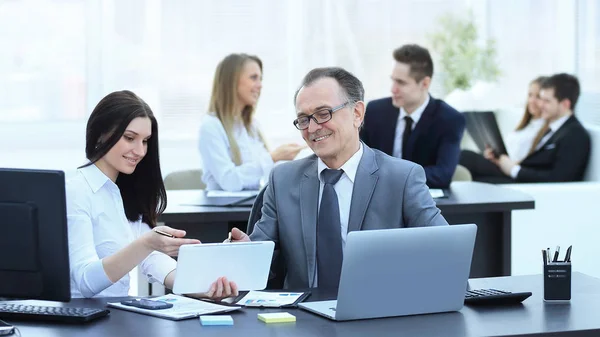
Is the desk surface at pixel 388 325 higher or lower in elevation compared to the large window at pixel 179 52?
lower

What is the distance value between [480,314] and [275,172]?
3.13ft

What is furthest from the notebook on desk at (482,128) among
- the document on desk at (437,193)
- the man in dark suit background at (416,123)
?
the document on desk at (437,193)

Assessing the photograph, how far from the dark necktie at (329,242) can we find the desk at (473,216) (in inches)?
52.9

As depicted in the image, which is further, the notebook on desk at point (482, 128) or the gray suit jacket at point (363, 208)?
the notebook on desk at point (482, 128)

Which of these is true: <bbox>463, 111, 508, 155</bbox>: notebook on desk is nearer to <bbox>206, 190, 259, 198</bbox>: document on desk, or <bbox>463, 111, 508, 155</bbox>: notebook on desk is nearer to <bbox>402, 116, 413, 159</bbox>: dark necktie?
<bbox>402, 116, 413, 159</bbox>: dark necktie

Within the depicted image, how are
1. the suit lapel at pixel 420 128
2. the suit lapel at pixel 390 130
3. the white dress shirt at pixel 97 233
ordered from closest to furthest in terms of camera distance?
the white dress shirt at pixel 97 233
the suit lapel at pixel 420 128
the suit lapel at pixel 390 130

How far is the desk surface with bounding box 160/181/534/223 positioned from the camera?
4.28 metres

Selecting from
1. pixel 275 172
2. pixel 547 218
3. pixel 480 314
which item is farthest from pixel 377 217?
pixel 547 218

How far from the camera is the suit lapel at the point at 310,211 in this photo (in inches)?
117

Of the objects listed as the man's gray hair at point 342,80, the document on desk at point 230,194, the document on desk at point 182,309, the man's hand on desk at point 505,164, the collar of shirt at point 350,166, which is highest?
the man's gray hair at point 342,80

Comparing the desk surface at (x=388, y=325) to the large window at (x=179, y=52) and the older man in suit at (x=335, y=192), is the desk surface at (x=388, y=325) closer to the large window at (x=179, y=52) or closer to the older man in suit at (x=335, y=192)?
the older man in suit at (x=335, y=192)

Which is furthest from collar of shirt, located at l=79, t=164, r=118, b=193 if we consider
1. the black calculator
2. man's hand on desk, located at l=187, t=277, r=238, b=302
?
the black calculator

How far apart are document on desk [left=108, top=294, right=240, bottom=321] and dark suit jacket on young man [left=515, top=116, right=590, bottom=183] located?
4581 mm

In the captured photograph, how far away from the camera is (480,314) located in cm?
247
